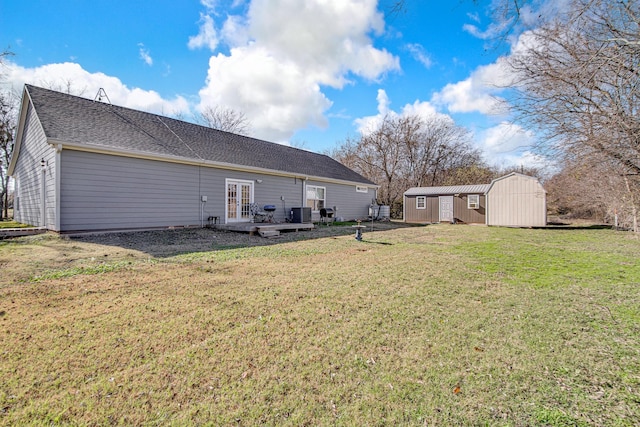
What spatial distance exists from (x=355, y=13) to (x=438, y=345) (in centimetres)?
461

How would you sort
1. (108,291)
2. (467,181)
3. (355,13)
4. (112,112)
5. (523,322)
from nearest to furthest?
(523,322)
(108,291)
(355,13)
(112,112)
(467,181)

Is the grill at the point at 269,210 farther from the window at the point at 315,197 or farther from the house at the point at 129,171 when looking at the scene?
the window at the point at 315,197

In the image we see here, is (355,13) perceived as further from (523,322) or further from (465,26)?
(523,322)

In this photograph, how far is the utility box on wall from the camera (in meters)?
12.9

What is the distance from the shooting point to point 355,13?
4406mm

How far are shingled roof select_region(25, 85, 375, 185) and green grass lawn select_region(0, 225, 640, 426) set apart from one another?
533 cm

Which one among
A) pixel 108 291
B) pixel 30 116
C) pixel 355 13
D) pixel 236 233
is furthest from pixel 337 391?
pixel 30 116

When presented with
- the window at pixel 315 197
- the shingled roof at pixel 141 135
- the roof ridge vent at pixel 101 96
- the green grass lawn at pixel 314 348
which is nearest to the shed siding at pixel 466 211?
the window at pixel 315 197

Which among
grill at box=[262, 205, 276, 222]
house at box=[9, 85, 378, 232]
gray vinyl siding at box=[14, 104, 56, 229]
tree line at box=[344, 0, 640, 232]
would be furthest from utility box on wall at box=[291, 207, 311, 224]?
tree line at box=[344, 0, 640, 232]

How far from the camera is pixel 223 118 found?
88.0ft

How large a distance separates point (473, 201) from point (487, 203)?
0.87 metres

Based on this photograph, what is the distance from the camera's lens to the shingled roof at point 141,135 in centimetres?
851

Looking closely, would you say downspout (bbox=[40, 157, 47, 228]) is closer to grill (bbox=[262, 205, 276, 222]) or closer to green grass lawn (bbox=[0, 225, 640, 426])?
green grass lawn (bbox=[0, 225, 640, 426])

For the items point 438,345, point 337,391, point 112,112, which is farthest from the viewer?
point 112,112
